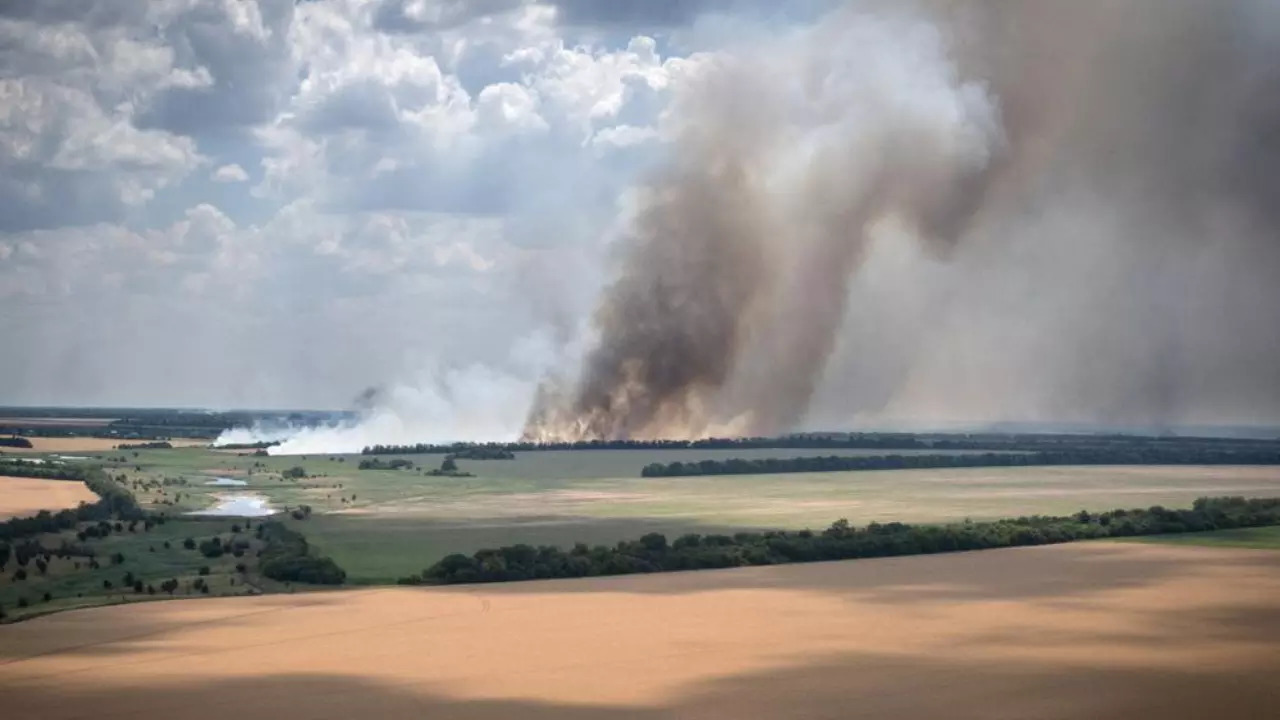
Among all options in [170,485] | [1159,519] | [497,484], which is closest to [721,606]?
[1159,519]

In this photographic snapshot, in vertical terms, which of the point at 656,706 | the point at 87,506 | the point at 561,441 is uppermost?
the point at 561,441

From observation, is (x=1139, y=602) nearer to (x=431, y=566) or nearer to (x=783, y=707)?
(x=783, y=707)

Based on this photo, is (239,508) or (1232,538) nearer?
(1232,538)

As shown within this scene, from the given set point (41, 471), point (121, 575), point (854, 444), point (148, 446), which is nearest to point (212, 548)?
point (121, 575)

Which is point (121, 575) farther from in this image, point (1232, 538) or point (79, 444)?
point (79, 444)

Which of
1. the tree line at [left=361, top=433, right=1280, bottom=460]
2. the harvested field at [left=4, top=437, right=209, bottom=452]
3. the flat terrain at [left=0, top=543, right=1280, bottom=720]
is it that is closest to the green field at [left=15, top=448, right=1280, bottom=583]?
the tree line at [left=361, top=433, right=1280, bottom=460]

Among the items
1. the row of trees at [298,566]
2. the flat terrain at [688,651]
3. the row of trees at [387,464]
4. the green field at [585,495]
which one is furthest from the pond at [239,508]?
the flat terrain at [688,651]

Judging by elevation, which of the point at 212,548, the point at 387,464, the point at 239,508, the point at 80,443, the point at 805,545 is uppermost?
the point at 80,443

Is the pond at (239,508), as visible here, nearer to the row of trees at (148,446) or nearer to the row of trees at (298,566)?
the row of trees at (298,566)
